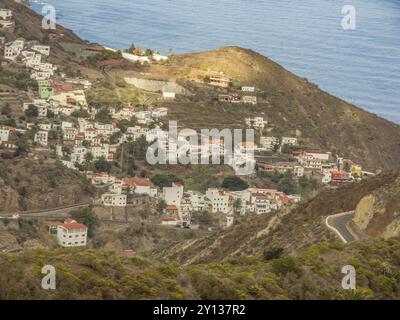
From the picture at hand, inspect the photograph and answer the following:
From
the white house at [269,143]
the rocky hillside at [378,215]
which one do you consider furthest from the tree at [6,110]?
the rocky hillside at [378,215]

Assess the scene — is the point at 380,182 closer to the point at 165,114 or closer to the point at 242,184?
the point at 242,184

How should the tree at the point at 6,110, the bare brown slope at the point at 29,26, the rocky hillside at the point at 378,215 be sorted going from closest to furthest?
the rocky hillside at the point at 378,215 → the tree at the point at 6,110 → the bare brown slope at the point at 29,26

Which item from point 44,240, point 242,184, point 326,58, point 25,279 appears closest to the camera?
point 25,279

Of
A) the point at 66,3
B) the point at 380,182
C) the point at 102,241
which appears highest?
the point at 66,3

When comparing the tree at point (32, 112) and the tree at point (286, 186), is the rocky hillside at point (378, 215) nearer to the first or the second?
the tree at point (286, 186)

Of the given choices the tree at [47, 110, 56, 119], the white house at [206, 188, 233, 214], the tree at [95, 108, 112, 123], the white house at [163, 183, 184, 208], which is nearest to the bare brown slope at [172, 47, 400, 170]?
the tree at [95, 108, 112, 123]

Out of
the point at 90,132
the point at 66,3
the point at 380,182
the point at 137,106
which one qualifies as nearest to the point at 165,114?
the point at 137,106
